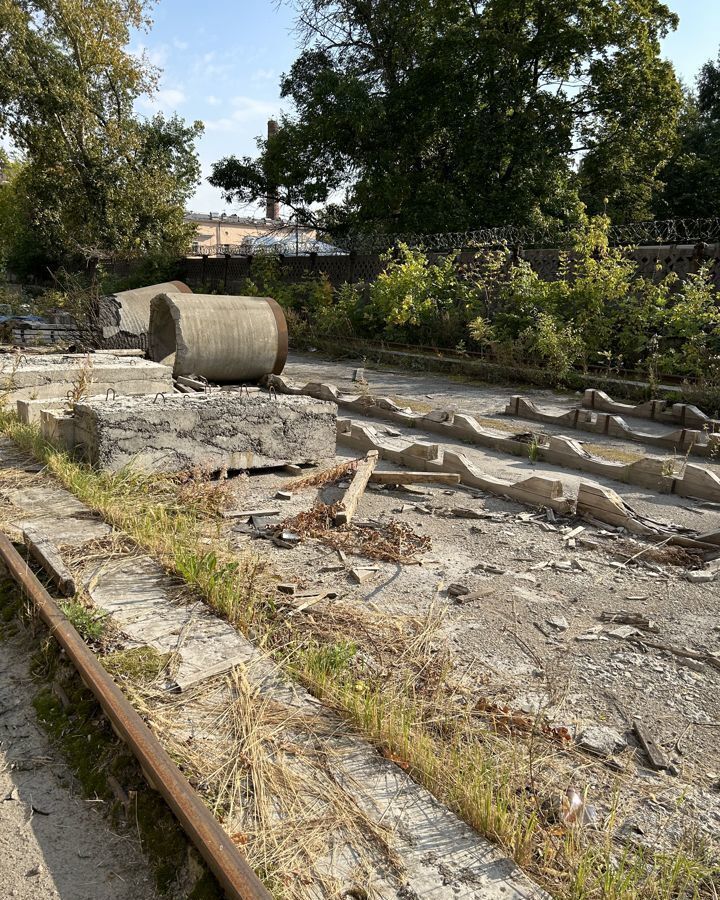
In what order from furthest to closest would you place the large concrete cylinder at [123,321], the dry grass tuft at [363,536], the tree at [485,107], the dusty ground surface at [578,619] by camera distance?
the tree at [485,107]
the large concrete cylinder at [123,321]
the dry grass tuft at [363,536]
the dusty ground surface at [578,619]

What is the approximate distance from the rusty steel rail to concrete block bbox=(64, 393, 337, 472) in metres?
2.21

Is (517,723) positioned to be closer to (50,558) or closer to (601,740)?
(601,740)

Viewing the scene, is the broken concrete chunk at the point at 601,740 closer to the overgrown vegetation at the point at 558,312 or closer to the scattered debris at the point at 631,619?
the scattered debris at the point at 631,619

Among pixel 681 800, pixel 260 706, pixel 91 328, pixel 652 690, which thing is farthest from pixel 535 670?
pixel 91 328

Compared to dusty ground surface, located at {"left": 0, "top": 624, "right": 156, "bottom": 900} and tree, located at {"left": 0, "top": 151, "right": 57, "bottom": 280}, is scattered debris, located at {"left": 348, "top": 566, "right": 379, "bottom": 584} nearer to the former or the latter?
dusty ground surface, located at {"left": 0, "top": 624, "right": 156, "bottom": 900}

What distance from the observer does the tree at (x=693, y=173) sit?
978 inches

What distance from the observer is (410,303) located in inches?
557

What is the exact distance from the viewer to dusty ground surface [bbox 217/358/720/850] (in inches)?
97.6

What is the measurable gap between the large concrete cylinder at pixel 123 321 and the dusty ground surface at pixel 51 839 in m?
10.7

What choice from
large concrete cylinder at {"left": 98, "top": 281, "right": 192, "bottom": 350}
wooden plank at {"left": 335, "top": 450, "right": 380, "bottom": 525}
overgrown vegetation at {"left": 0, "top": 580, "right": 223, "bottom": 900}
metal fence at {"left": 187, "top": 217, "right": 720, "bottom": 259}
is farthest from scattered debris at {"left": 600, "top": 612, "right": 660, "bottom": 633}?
large concrete cylinder at {"left": 98, "top": 281, "right": 192, "bottom": 350}

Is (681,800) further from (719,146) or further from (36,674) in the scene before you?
(719,146)

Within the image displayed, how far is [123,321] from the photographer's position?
41.0 ft

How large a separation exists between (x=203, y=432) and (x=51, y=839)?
153 inches

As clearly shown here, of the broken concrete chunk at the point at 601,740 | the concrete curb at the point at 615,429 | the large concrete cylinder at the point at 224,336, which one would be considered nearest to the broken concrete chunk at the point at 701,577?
the broken concrete chunk at the point at 601,740
